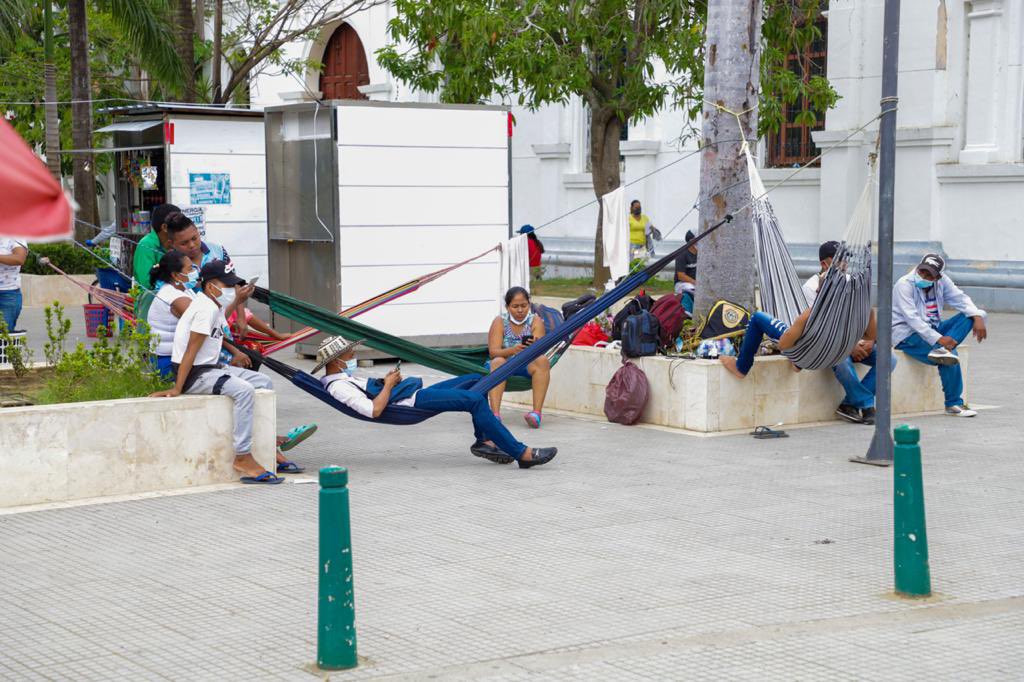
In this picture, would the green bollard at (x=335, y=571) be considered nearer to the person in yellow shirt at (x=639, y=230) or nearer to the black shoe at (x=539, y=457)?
the black shoe at (x=539, y=457)

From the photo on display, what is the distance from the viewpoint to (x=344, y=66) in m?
31.8

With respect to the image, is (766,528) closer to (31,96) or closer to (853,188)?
(853,188)

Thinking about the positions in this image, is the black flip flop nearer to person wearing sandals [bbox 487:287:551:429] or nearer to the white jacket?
person wearing sandals [bbox 487:287:551:429]

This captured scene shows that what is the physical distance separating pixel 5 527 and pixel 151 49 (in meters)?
16.3

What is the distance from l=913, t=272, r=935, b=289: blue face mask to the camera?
11.1m

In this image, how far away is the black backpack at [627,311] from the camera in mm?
11078

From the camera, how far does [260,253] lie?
1961cm

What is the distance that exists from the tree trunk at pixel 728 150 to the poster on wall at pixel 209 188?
947 centimetres

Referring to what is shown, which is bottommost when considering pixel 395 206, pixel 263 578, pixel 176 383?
pixel 263 578

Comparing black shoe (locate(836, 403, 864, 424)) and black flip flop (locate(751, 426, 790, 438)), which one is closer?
black flip flop (locate(751, 426, 790, 438))

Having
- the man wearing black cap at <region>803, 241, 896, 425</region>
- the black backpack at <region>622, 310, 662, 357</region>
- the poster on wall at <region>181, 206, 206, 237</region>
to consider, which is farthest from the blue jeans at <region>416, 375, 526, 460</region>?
the poster on wall at <region>181, 206, 206, 237</region>

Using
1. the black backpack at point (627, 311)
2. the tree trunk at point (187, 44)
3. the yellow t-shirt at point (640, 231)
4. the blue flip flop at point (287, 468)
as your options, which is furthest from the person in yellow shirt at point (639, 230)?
the blue flip flop at point (287, 468)

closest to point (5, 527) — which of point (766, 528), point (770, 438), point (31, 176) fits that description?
point (766, 528)

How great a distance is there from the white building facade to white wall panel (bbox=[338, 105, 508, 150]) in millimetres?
3924
